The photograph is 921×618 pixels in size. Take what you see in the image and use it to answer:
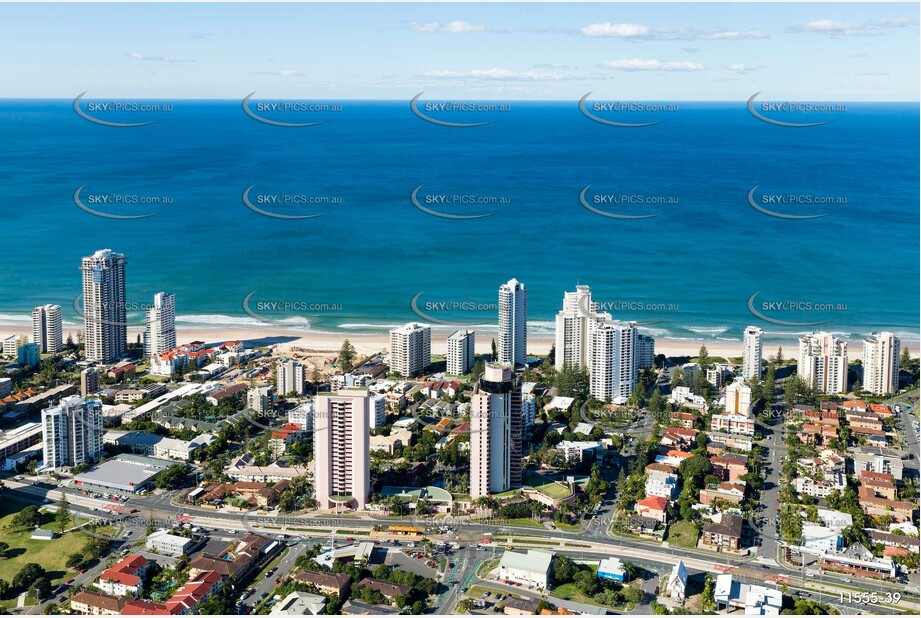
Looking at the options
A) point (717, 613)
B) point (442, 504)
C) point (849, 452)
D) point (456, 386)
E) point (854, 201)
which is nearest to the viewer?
point (717, 613)

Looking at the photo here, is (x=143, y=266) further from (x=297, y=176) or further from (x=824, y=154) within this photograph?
(x=824, y=154)

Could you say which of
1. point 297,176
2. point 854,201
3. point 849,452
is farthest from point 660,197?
point 849,452

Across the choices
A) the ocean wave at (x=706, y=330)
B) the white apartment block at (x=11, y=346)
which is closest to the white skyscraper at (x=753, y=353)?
the ocean wave at (x=706, y=330)

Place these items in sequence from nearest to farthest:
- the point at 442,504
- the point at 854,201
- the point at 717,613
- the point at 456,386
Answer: the point at 717,613
the point at 442,504
the point at 456,386
the point at 854,201

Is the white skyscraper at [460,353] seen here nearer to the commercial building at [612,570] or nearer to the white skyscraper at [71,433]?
the white skyscraper at [71,433]

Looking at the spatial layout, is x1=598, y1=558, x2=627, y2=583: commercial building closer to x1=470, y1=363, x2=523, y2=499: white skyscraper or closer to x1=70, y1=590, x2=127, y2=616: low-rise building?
x1=470, y1=363, x2=523, y2=499: white skyscraper

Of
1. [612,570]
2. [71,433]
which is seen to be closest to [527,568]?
[612,570]
